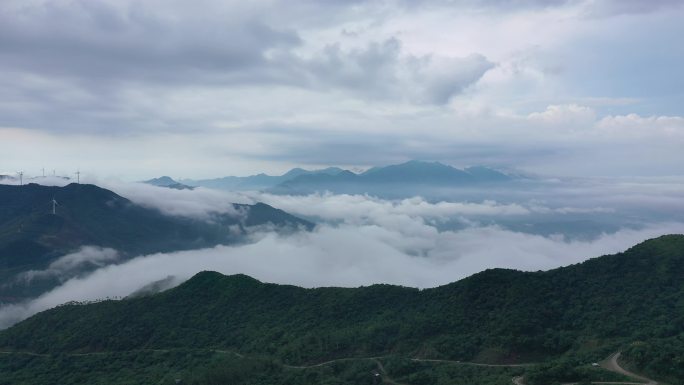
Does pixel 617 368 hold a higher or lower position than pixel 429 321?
lower

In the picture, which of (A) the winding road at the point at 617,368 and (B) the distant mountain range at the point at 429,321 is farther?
(B) the distant mountain range at the point at 429,321

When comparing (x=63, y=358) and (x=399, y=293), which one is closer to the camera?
(x=63, y=358)

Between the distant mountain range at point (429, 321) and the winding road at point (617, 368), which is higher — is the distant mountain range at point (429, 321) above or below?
above

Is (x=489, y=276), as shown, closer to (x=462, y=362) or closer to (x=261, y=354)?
(x=462, y=362)

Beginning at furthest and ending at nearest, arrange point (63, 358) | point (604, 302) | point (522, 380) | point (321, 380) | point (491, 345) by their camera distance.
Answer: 1. point (63, 358)
2. point (604, 302)
3. point (491, 345)
4. point (321, 380)
5. point (522, 380)

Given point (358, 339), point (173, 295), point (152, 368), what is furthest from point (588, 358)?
point (173, 295)

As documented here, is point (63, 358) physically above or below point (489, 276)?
below

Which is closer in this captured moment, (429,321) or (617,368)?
(617,368)

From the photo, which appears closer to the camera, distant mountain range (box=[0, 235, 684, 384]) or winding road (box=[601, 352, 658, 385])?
winding road (box=[601, 352, 658, 385])
